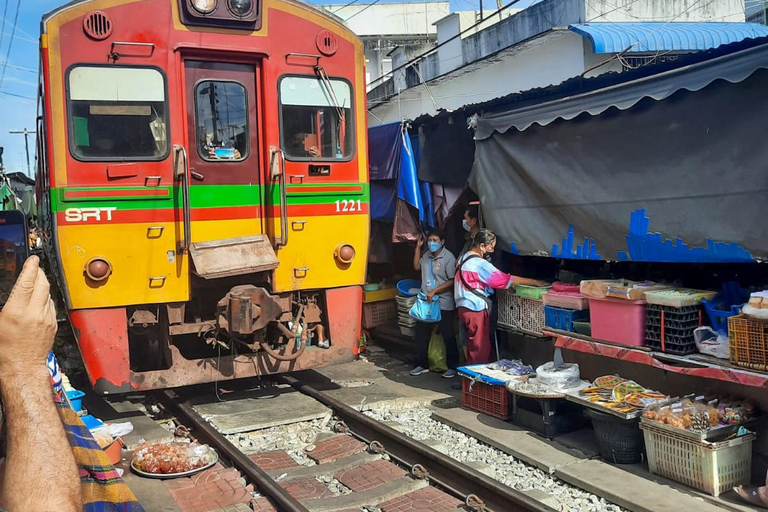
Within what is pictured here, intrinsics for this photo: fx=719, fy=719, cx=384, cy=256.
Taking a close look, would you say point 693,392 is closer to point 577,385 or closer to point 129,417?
point 577,385

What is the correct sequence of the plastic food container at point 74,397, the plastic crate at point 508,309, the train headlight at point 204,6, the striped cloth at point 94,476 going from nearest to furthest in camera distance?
the striped cloth at point 94,476, the plastic food container at point 74,397, the train headlight at point 204,6, the plastic crate at point 508,309

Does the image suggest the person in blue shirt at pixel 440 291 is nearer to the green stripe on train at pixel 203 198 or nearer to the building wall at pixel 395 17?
the green stripe on train at pixel 203 198

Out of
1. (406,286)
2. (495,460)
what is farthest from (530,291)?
(406,286)

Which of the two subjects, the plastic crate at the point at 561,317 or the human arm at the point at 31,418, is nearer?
the human arm at the point at 31,418

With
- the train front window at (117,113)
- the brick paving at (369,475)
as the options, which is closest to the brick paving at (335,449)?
the brick paving at (369,475)

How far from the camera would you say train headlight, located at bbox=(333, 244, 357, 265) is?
704cm

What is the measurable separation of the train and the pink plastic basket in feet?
7.75

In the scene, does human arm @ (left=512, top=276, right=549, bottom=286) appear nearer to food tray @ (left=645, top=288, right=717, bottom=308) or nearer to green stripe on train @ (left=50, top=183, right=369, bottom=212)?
food tray @ (left=645, top=288, right=717, bottom=308)

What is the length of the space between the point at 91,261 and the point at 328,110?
2616mm

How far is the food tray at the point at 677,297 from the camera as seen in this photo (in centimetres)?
533

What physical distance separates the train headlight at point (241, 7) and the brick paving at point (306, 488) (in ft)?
13.4

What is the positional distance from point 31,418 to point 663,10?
1663 cm

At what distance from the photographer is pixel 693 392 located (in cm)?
564

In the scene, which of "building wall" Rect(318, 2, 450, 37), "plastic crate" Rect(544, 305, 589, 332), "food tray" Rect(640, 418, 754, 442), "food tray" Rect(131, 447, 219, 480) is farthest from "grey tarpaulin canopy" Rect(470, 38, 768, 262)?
"building wall" Rect(318, 2, 450, 37)
